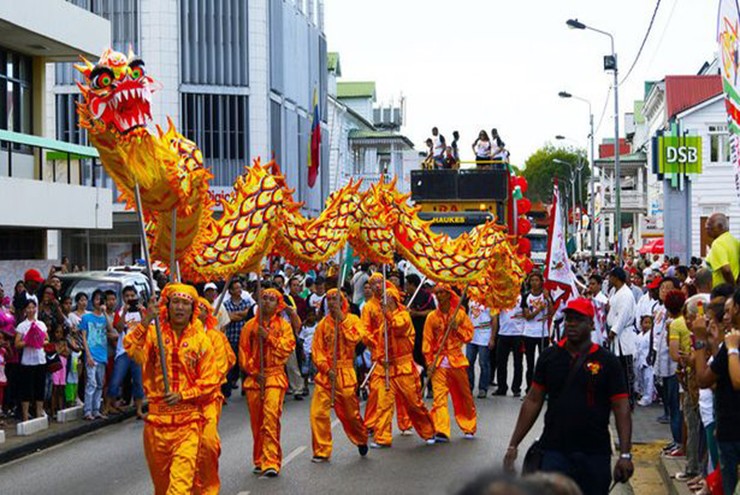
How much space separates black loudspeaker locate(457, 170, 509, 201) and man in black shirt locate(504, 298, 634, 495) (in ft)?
59.6

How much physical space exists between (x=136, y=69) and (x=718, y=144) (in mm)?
45843

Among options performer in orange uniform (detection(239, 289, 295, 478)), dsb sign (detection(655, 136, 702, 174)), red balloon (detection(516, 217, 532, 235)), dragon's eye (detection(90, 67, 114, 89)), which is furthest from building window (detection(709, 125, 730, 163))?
dragon's eye (detection(90, 67, 114, 89))

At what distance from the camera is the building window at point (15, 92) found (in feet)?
92.1

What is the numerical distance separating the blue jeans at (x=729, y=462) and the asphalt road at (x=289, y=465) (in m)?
2.68

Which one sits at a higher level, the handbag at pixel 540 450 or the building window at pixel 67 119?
the building window at pixel 67 119

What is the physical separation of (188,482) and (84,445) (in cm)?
582

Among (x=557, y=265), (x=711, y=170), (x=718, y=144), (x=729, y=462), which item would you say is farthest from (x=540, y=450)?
(x=718, y=144)

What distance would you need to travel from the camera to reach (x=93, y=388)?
1639 cm

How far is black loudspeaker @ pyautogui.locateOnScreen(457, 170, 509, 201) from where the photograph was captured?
84.4ft

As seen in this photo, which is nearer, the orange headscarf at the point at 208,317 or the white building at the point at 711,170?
the orange headscarf at the point at 208,317

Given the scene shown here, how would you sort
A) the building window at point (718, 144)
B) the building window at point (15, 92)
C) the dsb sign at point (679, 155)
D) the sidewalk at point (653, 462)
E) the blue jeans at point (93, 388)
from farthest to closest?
1. the building window at point (718, 144)
2. the dsb sign at point (679, 155)
3. the building window at point (15, 92)
4. the blue jeans at point (93, 388)
5. the sidewalk at point (653, 462)

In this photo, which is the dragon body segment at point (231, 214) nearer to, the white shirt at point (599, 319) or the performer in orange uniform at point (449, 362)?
the performer in orange uniform at point (449, 362)

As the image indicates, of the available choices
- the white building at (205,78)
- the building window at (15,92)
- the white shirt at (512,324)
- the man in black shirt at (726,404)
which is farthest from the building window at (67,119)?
the man in black shirt at (726,404)

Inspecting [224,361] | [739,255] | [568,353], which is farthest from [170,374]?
[739,255]
